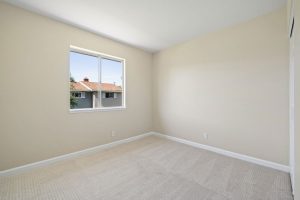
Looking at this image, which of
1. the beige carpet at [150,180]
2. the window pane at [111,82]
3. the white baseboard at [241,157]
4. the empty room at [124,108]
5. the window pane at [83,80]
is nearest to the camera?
the beige carpet at [150,180]

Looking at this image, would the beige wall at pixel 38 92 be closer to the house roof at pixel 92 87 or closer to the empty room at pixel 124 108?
the empty room at pixel 124 108

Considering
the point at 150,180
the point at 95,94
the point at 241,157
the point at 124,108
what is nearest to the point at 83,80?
the point at 95,94

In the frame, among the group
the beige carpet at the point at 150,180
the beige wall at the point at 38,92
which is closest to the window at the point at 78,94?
the beige wall at the point at 38,92

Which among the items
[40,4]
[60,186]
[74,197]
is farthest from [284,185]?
[40,4]

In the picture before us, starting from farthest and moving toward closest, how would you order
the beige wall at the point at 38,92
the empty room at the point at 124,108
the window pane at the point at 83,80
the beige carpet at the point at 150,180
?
the window pane at the point at 83,80 < the beige wall at the point at 38,92 < the empty room at the point at 124,108 < the beige carpet at the point at 150,180

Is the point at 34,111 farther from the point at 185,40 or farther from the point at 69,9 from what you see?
the point at 185,40

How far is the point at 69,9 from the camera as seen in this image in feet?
7.59

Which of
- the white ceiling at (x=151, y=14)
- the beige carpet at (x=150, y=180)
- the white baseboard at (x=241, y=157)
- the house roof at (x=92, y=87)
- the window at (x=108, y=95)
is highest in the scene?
the white ceiling at (x=151, y=14)

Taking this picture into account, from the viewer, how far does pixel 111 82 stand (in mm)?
3656

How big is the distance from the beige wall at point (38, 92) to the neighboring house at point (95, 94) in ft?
0.77

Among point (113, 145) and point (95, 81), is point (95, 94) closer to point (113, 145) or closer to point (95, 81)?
point (95, 81)

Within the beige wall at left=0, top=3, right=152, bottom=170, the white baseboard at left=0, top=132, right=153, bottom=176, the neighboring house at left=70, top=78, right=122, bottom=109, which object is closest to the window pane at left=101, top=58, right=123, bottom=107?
the neighboring house at left=70, top=78, right=122, bottom=109

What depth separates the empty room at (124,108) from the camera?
6.59 feet

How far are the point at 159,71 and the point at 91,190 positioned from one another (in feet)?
11.0
